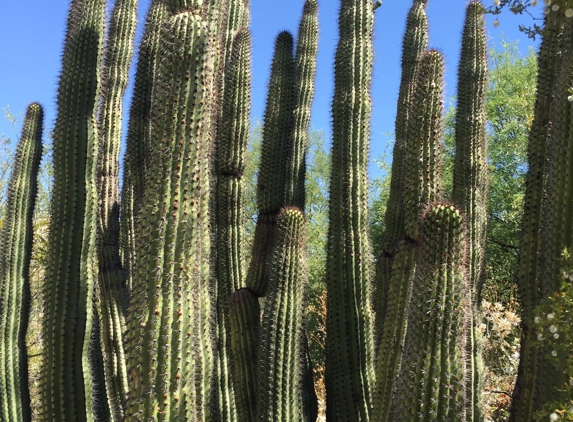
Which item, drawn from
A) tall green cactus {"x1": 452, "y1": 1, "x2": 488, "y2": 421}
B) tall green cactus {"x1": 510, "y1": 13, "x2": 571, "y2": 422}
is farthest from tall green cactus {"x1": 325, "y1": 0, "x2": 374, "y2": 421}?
tall green cactus {"x1": 510, "y1": 13, "x2": 571, "y2": 422}

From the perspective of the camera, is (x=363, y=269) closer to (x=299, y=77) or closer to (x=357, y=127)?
(x=357, y=127)

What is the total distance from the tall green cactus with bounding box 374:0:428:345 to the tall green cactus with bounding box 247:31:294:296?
4.10ft

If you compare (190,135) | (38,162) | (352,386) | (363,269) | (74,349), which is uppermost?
(38,162)

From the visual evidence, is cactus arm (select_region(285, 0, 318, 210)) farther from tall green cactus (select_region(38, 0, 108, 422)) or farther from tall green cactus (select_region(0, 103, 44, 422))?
tall green cactus (select_region(0, 103, 44, 422))

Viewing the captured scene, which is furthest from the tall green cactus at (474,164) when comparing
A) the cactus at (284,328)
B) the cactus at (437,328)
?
the cactus at (437,328)

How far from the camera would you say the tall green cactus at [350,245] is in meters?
5.30

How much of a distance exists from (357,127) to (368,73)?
1.97ft

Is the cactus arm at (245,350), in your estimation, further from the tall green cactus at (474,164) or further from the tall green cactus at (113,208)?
the tall green cactus at (474,164)

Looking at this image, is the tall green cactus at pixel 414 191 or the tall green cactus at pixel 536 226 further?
the tall green cactus at pixel 414 191

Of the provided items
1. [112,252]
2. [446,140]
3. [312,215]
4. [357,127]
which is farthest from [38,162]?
[312,215]

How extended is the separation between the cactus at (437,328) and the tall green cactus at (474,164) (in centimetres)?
190

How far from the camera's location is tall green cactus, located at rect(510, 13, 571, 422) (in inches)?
153

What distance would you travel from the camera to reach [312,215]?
1969 cm

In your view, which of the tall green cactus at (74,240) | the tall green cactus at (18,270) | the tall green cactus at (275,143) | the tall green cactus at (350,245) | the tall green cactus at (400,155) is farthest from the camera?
the tall green cactus at (400,155)
